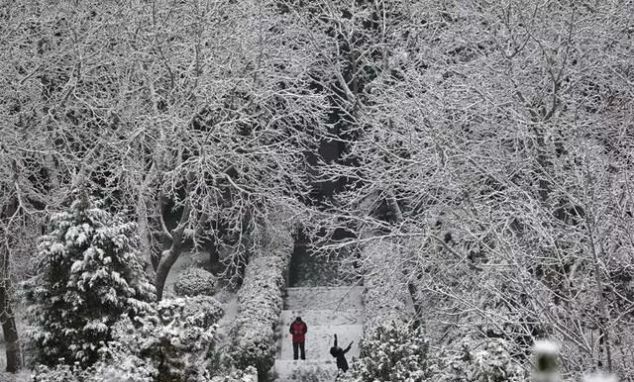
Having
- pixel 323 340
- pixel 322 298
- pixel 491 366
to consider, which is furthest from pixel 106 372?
pixel 322 298

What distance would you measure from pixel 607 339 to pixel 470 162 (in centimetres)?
738

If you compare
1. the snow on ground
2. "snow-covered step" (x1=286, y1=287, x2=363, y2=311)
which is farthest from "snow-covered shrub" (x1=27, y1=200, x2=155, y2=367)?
"snow-covered step" (x1=286, y1=287, x2=363, y2=311)

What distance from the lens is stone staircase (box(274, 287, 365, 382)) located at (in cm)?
1819

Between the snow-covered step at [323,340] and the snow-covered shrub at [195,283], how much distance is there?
7.17ft

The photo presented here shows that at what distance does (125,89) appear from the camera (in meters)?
16.2

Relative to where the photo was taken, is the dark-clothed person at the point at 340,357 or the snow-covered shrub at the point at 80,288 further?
the dark-clothed person at the point at 340,357

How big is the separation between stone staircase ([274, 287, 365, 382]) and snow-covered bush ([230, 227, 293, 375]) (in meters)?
0.68

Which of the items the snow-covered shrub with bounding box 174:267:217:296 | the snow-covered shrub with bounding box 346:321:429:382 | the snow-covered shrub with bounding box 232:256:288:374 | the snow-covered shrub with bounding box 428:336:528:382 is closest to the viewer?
the snow-covered shrub with bounding box 428:336:528:382

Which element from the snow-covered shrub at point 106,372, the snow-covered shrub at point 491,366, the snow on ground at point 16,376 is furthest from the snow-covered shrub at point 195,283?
the snow-covered shrub at point 491,366

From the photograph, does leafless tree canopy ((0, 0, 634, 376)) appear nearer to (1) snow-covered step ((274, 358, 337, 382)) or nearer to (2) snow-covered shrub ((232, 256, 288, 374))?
(2) snow-covered shrub ((232, 256, 288, 374))

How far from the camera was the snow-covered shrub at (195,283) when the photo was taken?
66.9ft

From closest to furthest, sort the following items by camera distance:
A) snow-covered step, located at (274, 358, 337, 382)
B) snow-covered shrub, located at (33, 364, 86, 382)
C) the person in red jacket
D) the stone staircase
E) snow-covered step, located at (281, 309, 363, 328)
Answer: snow-covered shrub, located at (33, 364, 86, 382), snow-covered step, located at (274, 358, 337, 382), the stone staircase, the person in red jacket, snow-covered step, located at (281, 309, 363, 328)

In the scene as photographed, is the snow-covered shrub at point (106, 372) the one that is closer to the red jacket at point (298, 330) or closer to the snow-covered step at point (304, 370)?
the snow-covered step at point (304, 370)

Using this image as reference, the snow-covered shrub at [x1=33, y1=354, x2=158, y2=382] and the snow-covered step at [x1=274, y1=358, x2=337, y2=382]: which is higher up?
the snow-covered step at [x1=274, y1=358, x2=337, y2=382]
